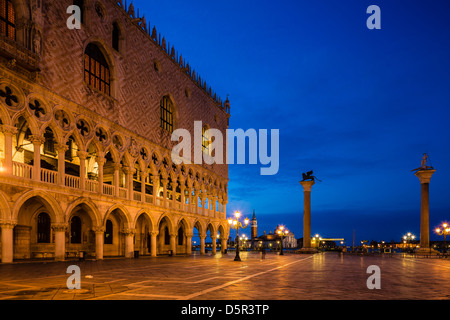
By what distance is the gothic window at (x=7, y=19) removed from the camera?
715 inches

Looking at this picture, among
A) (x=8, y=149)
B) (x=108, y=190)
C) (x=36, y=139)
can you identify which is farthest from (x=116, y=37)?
(x=8, y=149)

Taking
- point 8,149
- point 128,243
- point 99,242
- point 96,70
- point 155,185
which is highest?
point 96,70

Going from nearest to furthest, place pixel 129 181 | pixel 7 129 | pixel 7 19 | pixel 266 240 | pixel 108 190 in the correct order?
pixel 7 129, pixel 7 19, pixel 108 190, pixel 129 181, pixel 266 240

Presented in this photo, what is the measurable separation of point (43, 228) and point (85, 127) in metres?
7.01

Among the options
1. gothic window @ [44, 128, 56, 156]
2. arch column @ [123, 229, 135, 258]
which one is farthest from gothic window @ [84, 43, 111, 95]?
arch column @ [123, 229, 135, 258]

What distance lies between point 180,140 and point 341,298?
28.7m

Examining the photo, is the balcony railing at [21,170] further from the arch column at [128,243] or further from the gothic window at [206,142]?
the gothic window at [206,142]

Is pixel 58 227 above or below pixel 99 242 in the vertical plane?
above

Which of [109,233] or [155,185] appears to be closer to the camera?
→ [109,233]

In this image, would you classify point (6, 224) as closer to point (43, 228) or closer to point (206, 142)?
point (43, 228)

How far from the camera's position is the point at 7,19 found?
18.4 meters

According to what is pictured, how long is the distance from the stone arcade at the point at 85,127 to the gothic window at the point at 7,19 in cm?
5

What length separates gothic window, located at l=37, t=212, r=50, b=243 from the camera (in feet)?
74.6

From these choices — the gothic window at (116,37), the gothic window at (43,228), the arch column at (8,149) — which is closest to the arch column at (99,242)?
the gothic window at (43,228)
